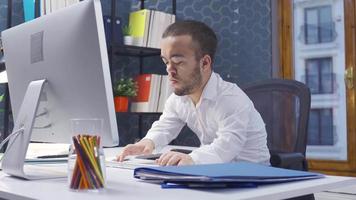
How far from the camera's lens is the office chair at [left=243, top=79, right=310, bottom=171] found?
65.7 inches

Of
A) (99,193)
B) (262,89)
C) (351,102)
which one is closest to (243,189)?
(99,193)

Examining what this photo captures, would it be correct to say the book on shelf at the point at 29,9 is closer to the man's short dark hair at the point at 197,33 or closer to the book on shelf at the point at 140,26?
the book on shelf at the point at 140,26

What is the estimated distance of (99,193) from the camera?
903 mm

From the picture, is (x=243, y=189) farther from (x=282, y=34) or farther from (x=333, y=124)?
(x=282, y=34)

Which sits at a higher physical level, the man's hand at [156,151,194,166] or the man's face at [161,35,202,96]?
the man's face at [161,35,202,96]

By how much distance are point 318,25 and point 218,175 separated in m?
2.95

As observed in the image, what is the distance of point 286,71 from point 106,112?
2.86m

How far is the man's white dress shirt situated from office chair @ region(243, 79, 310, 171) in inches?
8.3

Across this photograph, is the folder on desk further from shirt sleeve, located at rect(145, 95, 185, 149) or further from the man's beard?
shirt sleeve, located at rect(145, 95, 185, 149)

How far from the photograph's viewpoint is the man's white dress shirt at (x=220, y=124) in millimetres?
1319

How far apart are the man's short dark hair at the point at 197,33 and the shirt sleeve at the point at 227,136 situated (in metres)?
0.22

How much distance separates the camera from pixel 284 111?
1749mm

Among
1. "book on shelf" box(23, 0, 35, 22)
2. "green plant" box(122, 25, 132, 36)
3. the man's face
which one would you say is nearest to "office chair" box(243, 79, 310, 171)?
the man's face

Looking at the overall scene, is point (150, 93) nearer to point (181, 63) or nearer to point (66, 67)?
point (181, 63)
